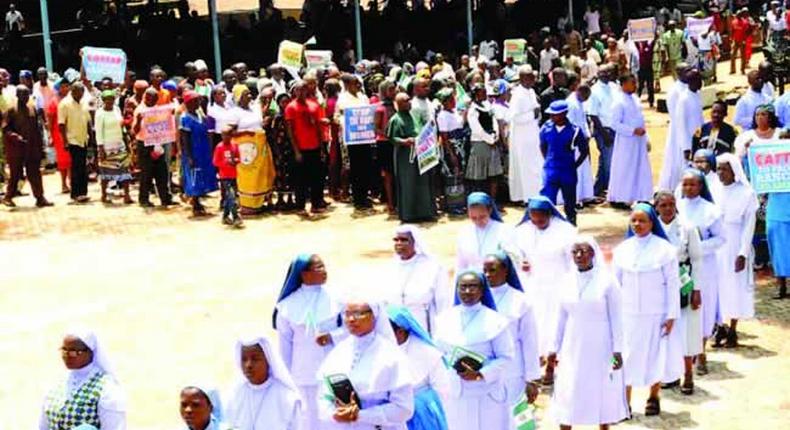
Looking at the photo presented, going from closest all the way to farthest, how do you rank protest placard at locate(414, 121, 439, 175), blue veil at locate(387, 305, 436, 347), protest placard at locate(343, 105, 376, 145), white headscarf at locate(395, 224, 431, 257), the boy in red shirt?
blue veil at locate(387, 305, 436, 347), white headscarf at locate(395, 224, 431, 257), protest placard at locate(414, 121, 439, 175), the boy in red shirt, protest placard at locate(343, 105, 376, 145)

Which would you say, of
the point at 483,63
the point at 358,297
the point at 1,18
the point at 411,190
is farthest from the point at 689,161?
the point at 1,18

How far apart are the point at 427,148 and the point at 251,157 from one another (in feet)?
7.18

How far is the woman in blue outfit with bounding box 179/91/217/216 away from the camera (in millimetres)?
16719

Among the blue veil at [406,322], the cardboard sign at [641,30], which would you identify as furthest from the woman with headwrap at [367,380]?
the cardboard sign at [641,30]

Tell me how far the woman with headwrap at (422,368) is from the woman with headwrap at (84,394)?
1.45m

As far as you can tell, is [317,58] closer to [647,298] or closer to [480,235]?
[480,235]

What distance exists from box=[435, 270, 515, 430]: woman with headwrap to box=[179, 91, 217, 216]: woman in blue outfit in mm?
9371

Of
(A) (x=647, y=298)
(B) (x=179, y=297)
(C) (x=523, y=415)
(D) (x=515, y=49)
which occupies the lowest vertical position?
(B) (x=179, y=297)

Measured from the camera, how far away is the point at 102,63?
63.9 feet

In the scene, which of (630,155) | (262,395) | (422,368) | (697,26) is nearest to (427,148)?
(630,155)

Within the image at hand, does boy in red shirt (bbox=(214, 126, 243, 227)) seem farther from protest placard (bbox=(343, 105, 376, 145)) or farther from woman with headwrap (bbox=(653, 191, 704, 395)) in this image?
woman with headwrap (bbox=(653, 191, 704, 395))

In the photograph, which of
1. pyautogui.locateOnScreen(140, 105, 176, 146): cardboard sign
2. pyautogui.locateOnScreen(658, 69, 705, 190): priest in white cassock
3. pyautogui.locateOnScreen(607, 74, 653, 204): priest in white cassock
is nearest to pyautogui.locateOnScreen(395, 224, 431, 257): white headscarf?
pyautogui.locateOnScreen(658, 69, 705, 190): priest in white cassock

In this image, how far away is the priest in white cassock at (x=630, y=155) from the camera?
1634 centimetres

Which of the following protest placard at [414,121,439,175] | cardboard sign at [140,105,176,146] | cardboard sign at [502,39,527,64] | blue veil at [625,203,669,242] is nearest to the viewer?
blue veil at [625,203,669,242]
